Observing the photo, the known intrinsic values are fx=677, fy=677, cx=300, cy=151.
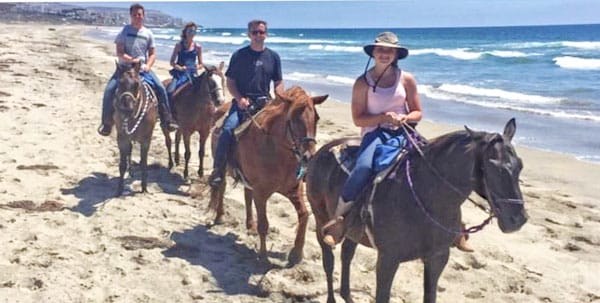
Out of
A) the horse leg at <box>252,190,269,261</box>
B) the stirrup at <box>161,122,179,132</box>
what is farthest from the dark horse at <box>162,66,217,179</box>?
the horse leg at <box>252,190,269,261</box>

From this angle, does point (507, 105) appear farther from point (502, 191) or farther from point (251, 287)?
point (502, 191)

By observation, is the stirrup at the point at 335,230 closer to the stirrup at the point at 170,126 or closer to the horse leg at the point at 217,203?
the horse leg at the point at 217,203

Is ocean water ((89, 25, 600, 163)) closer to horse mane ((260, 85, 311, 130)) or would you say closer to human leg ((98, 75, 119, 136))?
horse mane ((260, 85, 311, 130))

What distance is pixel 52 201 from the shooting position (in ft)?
28.5

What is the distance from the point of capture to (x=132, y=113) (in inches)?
364

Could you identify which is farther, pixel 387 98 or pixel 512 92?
pixel 512 92

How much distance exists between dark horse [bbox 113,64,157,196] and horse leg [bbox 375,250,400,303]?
17.3ft

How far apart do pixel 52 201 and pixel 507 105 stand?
15515mm

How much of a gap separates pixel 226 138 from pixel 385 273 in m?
3.23

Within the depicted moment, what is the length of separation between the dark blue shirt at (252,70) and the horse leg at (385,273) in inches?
133

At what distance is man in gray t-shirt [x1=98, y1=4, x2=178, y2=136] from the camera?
31.2 ft

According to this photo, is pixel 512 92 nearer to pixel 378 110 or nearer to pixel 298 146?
pixel 298 146

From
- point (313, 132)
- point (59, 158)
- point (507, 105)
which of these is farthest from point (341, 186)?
point (507, 105)

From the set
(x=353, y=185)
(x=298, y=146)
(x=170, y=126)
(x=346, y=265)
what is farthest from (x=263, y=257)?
(x=170, y=126)
